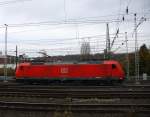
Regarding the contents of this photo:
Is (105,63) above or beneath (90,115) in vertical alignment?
above

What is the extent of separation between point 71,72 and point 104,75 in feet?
12.8

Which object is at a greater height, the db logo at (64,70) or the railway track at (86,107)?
the db logo at (64,70)

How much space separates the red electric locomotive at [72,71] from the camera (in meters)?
32.3

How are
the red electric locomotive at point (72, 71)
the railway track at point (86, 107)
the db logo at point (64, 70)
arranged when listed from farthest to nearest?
the db logo at point (64, 70)
the red electric locomotive at point (72, 71)
the railway track at point (86, 107)

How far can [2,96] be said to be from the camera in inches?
770

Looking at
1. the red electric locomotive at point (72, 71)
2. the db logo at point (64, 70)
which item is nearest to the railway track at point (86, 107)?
the red electric locomotive at point (72, 71)

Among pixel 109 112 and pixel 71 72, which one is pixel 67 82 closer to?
pixel 71 72

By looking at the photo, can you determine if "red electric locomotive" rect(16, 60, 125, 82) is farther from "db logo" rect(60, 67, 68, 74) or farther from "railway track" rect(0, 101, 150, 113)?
"railway track" rect(0, 101, 150, 113)

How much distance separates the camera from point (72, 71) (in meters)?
33.9

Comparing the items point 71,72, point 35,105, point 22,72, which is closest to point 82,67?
point 71,72

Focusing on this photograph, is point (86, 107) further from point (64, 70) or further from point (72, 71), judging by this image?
point (64, 70)

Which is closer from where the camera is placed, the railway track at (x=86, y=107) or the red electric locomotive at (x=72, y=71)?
the railway track at (x=86, y=107)

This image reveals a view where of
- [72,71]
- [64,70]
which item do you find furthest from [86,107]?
[64,70]

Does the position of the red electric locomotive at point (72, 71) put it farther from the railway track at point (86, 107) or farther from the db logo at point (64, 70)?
the railway track at point (86, 107)
